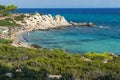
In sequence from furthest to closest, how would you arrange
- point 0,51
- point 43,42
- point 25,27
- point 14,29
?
point 25,27, point 14,29, point 43,42, point 0,51

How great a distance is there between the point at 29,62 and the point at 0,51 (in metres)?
7.53

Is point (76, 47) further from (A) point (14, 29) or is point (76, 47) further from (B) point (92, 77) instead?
(B) point (92, 77)

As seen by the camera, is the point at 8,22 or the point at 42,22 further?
the point at 42,22

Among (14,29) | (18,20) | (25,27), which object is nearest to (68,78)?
(14,29)

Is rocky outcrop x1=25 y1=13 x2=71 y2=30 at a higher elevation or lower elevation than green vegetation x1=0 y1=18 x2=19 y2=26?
lower

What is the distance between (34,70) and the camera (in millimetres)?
18859

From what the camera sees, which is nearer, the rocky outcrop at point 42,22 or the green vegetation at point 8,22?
the green vegetation at point 8,22

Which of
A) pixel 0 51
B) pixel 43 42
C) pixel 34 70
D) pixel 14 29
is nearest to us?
pixel 34 70

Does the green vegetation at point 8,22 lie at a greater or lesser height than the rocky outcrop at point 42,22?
greater

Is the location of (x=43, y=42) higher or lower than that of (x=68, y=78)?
lower

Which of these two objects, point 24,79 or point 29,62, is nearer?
point 24,79

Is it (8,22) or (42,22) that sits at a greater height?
(8,22)

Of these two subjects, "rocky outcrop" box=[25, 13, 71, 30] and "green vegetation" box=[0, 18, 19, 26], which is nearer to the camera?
"green vegetation" box=[0, 18, 19, 26]

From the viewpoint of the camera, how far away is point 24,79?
17469mm
